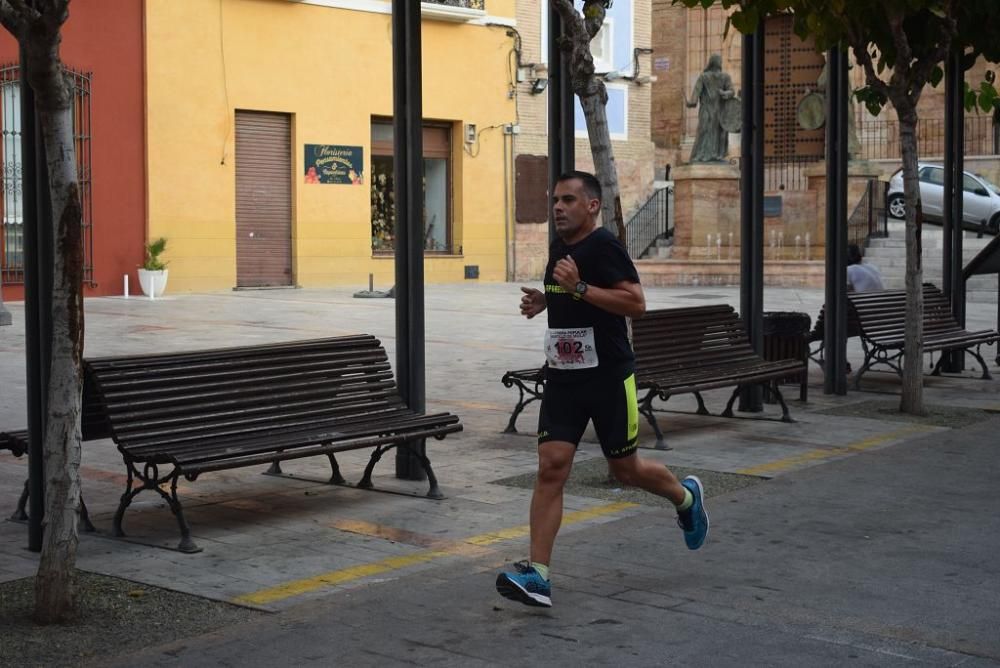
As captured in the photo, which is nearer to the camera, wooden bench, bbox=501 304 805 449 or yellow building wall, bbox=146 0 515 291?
wooden bench, bbox=501 304 805 449

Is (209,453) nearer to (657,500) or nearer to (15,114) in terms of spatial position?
(657,500)

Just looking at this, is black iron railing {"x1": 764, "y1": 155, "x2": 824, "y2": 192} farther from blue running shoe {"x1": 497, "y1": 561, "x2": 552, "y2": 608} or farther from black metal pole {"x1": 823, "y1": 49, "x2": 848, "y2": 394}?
blue running shoe {"x1": 497, "y1": 561, "x2": 552, "y2": 608}

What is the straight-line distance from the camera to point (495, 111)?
112 ft

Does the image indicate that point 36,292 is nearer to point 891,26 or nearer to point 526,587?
point 526,587

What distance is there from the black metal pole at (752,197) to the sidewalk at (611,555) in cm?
83

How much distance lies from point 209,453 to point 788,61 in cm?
2731

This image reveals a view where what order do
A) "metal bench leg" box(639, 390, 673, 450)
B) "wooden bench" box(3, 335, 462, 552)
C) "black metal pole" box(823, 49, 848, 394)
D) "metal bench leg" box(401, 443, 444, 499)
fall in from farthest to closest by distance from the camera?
"black metal pole" box(823, 49, 848, 394) < "metal bench leg" box(639, 390, 673, 450) < "metal bench leg" box(401, 443, 444, 499) < "wooden bench" box(3, 335, 462, 552)

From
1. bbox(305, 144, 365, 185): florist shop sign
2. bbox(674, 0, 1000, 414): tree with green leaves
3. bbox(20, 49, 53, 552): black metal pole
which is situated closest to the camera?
bbox(20, 49, 53, 552): black metal pole

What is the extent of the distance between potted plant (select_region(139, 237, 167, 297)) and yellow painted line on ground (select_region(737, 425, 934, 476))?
18.5 m

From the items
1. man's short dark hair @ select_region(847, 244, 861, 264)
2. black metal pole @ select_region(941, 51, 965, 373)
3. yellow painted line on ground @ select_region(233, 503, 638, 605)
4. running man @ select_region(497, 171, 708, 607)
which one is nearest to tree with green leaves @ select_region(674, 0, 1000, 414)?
black metal pole @ select_region(941, 51, 965, 373)

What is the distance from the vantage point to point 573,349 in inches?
236

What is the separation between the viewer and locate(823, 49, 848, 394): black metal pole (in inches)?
513

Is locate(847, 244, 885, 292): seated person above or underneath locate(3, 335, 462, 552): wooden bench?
above

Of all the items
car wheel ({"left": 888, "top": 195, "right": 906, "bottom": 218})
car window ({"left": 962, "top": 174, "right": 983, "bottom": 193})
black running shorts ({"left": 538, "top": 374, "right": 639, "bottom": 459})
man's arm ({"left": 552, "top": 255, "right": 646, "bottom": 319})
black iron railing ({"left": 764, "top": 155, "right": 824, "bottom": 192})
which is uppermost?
black iron railing ({"left": 764, "top": 155, "right": 824, "bottom": 192})
